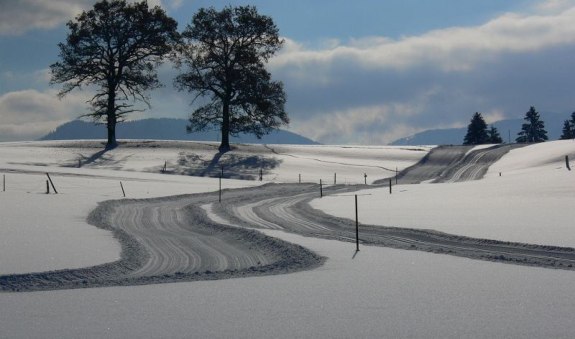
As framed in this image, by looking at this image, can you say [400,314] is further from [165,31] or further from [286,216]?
[165,31]

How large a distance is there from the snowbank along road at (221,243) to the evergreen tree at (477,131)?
7178 cm

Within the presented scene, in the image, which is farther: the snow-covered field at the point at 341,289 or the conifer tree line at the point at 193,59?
the conifer tree line at the point at 193,59

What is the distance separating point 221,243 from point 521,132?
319ft

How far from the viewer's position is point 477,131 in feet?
329

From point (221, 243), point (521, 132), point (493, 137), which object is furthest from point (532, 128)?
point (221, 243)

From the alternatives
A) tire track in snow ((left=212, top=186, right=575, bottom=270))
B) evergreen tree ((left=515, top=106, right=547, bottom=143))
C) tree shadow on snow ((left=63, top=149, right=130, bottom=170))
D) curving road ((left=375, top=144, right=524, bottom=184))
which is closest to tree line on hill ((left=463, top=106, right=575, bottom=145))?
evergreen tree ((left=515, top=106, right=547, bottom=143))

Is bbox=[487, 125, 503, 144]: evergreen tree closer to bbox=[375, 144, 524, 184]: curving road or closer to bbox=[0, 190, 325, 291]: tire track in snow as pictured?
bbox=[375, 144, 524, 184]: curving road

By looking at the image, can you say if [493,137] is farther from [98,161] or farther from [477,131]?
[98,161]

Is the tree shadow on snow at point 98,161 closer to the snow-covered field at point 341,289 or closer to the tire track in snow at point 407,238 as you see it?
the snow-covered field at point 341,289

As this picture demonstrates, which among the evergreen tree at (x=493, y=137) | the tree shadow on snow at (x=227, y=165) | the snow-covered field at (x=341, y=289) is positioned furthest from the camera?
the evergreen tree at (x=493, y=137)

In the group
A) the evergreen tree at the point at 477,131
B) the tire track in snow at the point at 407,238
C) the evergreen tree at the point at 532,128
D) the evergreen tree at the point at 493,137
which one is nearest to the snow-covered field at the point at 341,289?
the tire track in snow at the point at 407,238

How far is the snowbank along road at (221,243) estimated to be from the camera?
1355 cm

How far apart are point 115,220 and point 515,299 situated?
1697 centimetres

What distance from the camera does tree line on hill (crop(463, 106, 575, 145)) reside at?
329 feet
